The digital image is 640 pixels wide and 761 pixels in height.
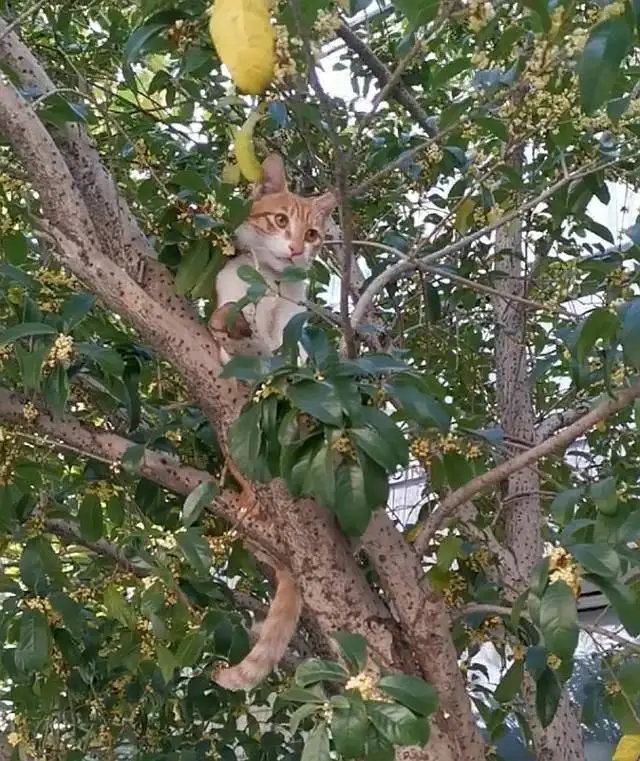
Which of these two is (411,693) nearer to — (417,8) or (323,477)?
(323,477)

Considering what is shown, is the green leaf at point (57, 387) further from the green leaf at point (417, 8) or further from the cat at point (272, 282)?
the green leaf at point (417, 8)

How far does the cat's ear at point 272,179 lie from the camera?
1.83 metres

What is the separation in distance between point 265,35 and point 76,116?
894mm

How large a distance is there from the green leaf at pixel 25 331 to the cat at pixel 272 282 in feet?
0.78

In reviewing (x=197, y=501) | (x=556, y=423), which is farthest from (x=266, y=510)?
(x=556, y=423)

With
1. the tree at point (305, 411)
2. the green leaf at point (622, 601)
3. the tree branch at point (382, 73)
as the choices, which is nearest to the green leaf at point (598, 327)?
the tree at point (305, 411)

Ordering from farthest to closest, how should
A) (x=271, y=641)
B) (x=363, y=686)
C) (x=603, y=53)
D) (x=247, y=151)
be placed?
(x=271, y=641) < (x=363, y=686) < (x=247, y=151) < (x=603, y=53)

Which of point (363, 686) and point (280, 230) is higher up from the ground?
point (280, 230)

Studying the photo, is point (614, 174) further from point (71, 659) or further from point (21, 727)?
point (21, 727)

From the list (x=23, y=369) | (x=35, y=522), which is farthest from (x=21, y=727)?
(x=23, y=369)

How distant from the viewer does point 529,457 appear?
1.15 m

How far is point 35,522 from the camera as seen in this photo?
58.9 inches

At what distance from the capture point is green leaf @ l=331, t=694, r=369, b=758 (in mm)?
911

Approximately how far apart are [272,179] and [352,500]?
1011 millimetres
